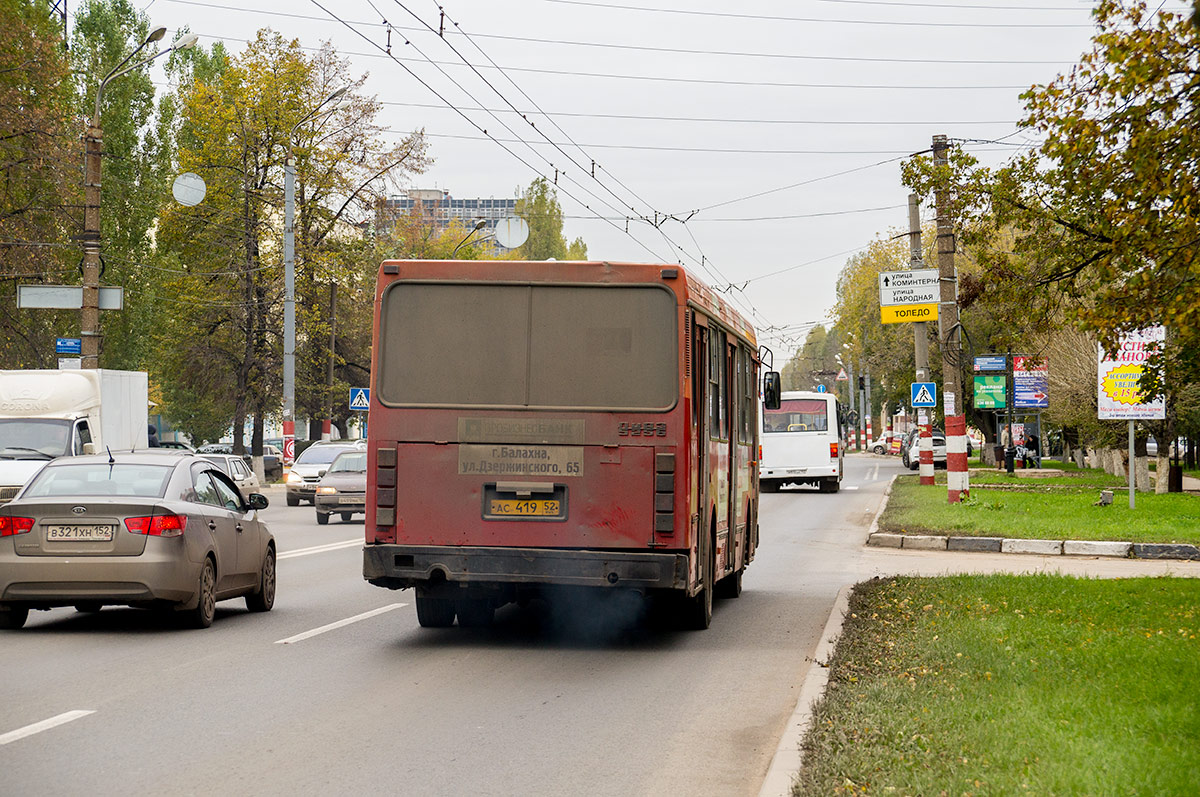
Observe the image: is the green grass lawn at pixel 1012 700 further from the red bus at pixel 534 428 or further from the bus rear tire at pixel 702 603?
the red bus at pixel 534 428

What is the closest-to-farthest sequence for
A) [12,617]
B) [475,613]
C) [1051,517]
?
[12,617]
[475,613]
[1051,517]

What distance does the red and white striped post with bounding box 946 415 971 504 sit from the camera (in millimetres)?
28625

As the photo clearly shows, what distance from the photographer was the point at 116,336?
62562mm

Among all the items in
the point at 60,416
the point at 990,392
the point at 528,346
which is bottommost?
the point at 60,416

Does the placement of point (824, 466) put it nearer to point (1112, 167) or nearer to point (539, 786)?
point (1112, 167)

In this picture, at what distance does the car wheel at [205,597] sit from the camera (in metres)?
12.4

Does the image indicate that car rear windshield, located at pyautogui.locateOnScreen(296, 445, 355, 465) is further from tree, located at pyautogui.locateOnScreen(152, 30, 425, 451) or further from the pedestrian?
the pedestrian

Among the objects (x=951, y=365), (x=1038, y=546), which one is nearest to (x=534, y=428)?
(x=1038, y=546)

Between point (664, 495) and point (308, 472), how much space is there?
27.9 meters

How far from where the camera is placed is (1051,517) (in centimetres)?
2594

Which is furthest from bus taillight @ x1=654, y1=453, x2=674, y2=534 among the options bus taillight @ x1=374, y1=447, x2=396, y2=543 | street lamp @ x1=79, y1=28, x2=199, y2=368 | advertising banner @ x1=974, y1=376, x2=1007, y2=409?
advertising banner @ x1=974, y1=376, x2=1007, y2=409

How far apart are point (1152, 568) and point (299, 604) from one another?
35.9 ft

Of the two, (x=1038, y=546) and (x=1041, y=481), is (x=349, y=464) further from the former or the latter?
(x=1041, y=481)

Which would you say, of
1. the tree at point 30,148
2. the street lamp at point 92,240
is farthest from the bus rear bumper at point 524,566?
the tree at point 30,148
